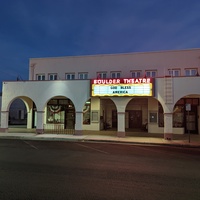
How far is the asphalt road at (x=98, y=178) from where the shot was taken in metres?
4.98

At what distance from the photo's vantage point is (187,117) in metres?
20.2

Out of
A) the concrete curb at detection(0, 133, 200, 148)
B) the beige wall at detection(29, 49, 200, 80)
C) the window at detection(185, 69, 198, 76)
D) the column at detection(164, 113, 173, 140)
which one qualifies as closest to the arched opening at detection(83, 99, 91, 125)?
the beige wall at detection(29, 49, 200, 80)

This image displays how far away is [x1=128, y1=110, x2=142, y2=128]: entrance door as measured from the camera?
2455 cm

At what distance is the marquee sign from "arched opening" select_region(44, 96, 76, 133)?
7.22 m

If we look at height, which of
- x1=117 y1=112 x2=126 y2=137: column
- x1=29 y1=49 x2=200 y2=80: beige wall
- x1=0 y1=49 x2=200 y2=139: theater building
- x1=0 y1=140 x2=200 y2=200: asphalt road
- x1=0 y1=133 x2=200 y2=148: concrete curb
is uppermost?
x1=29 y1=49 x2=200 y2=80: beige wall

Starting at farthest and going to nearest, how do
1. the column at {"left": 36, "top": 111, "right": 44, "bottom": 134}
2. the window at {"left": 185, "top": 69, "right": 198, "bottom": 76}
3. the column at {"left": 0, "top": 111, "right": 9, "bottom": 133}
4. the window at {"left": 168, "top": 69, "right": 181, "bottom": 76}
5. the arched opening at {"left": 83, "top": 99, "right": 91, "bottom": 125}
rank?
the arched opening at {"left": 83, "top": 99, "right": 91, "bottom": 125}
the window at {"left": 168, "top": 69, "right": 181, "bottom": 76}
the window at {"left": 185, "top": 69, "right": 198, "bottom": 76}
the column at {"left": 0, "top": 111, "right": 9, "bottom": 133}
the column at {"left": 36, "top": 111, "right": 44, "bottom": 134}

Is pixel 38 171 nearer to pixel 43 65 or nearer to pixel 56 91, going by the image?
pixel 56 91

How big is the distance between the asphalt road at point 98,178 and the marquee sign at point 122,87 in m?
7.54

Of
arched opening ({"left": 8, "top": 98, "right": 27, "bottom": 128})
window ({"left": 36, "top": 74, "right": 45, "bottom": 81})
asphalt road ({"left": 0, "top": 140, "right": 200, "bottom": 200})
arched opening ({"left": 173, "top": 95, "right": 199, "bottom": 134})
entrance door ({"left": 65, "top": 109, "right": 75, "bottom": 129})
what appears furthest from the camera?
arched opening ({"left": 8, "top": 98, "right": 27, "bottom": 128})

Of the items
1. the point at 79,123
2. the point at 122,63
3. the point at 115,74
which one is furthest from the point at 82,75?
the point at 79,123

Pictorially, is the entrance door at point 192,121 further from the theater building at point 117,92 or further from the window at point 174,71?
the window at point 174,71

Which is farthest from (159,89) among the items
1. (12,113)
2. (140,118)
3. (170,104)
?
(12,113)

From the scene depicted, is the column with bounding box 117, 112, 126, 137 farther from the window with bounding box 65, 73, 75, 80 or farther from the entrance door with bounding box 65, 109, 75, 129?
the window with bounding box 65, 73, 75, 80

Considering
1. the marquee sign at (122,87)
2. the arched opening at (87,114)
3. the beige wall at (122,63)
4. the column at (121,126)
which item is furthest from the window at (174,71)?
the arched opening at (87,114)
